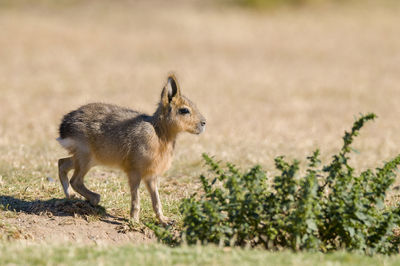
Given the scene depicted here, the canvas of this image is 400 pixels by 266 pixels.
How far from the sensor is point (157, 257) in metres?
5.76

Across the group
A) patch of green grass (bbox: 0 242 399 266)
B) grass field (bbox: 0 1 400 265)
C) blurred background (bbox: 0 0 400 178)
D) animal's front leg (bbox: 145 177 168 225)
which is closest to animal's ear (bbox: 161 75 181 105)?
animal's front leg (bbox: 145 177 168 225)

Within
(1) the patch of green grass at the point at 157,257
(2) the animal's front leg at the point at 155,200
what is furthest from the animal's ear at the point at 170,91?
(1) the patch of green grass at the point at 157,257

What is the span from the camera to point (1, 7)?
42281 mm

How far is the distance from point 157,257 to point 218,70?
74.6 ft

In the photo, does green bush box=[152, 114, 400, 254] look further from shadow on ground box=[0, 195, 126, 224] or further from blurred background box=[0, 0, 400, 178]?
blurred background box=[0, 0, 400, 178]

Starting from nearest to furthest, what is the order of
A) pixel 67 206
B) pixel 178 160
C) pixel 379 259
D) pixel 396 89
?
1. pixel 379 259
2. pixel 67 206
3. pixel 178 160
4. pixel 396 89

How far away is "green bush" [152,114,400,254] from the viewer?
22.0 ft

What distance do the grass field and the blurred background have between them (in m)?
0.07

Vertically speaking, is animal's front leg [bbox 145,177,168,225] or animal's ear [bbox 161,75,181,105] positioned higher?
animal's ear [bbox 161,75,181,105]

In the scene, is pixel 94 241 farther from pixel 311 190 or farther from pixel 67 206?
pixel 311 190

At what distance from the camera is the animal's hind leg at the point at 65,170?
8.91 meters

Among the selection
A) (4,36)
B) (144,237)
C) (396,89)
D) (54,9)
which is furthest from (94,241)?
(54,9)

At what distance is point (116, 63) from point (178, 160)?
683 inches

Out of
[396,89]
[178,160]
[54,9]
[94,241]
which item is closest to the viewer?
[94,241]
